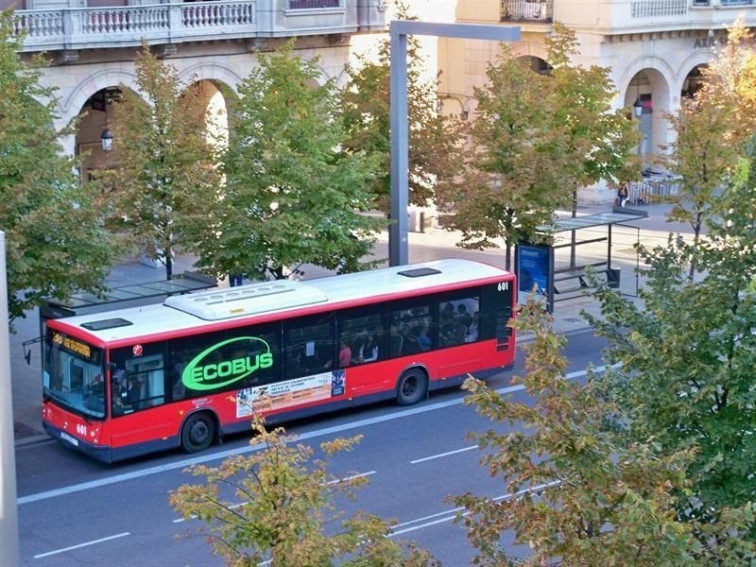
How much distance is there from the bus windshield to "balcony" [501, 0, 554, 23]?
101ft

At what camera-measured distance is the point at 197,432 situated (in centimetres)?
2325

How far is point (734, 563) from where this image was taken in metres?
10.1

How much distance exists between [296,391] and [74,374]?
4.05 metres

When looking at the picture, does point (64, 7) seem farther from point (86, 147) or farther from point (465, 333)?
point (465, 333)

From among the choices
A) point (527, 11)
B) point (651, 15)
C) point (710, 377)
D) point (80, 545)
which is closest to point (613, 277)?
point (651, 15)

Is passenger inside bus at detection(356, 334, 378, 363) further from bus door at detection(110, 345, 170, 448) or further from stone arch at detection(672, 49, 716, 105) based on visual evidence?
stone arch at detection(672, 49, 716, 105)

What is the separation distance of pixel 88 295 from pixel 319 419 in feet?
17.1

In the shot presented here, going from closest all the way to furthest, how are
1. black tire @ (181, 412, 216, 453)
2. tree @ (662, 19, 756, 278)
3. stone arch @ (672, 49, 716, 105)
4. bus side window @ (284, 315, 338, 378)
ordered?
black tire @ (181, 412, 216, 453)
bus side window @ (284, 315, 338, 378)
tree @ (662, 19, 756, 278)
stone arch @ (672, 49, 716, 105)

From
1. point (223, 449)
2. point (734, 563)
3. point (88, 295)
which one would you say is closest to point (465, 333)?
point (223, 449)

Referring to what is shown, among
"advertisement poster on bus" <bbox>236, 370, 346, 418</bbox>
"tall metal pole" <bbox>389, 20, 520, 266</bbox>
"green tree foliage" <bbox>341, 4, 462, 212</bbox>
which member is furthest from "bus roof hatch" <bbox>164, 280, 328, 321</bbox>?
"green tree foliage" <bbox>341, 4, 462, 212</bbox>

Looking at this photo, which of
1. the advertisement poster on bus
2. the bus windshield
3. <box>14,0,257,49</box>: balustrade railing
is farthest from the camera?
<box>14,0,257,49</box>: balustrade railing

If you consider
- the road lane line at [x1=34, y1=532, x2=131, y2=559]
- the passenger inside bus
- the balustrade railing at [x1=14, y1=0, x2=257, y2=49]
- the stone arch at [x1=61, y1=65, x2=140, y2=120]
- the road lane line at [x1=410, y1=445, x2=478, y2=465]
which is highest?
the balustrade railing at [x1=14, y1=0, x2=257, y2=49]

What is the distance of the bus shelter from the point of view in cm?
3173

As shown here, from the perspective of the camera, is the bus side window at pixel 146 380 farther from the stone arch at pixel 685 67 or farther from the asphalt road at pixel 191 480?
the stone arch at pixel 685 67
